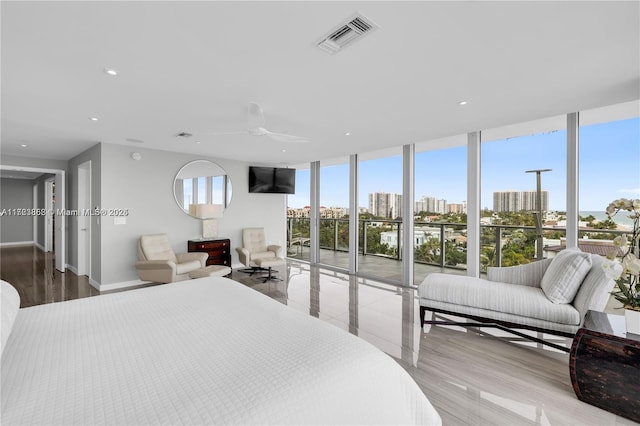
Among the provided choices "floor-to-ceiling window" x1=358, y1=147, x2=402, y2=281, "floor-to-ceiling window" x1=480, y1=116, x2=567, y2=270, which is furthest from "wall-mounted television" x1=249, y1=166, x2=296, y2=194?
"floor-to-ceiling window" x1=480, y1=116, x2=567, y2=270

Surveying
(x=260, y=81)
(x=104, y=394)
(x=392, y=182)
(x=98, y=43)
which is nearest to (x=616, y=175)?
(x=392, y=182)

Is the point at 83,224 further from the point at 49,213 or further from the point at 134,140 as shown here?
the point at 49,213

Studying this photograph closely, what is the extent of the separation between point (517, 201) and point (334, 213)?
367cm

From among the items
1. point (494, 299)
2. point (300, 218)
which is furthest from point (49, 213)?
point (494, 299)

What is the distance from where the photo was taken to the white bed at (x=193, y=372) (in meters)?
0.92

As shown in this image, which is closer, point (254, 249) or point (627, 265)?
point (627, 265)

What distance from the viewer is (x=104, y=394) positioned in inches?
38.8

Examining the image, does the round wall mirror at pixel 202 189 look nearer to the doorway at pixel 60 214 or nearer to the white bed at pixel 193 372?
the doorway at pixel 60 214

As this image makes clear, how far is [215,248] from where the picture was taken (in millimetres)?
5645

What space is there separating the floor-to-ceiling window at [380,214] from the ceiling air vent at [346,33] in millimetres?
3535

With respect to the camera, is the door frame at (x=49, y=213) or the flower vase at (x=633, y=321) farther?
the door frame at (x=49, y=213)

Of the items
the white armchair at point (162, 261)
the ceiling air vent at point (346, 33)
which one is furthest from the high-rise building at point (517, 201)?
the white armchair at point (162, 261)

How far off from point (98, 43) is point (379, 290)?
174 inches

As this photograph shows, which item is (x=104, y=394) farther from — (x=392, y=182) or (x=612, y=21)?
(x=392, y=182)
